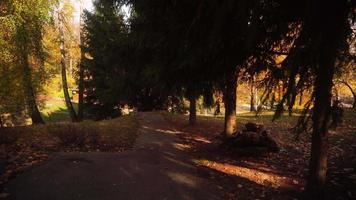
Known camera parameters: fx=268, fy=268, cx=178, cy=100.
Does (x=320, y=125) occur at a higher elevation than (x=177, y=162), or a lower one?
higher

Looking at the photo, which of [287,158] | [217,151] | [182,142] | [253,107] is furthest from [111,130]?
[253,107]

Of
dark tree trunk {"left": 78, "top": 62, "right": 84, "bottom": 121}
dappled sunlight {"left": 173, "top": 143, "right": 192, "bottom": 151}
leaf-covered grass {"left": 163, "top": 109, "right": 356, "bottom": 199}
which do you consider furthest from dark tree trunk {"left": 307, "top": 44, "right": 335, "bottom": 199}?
dark tree trunk {"left": 78, "top": 62, "right": 84, "bottom": 121}

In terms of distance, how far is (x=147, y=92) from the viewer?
1938cm

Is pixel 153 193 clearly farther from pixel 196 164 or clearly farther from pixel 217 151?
pixel 217 151

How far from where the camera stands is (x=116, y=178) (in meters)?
6.17

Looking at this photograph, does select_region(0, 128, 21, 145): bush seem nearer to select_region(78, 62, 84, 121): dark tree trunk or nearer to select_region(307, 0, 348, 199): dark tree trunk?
select_region(78, 62, 84, 121): dark tree trunk

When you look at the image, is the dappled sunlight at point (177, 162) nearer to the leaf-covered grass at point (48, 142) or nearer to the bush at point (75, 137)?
the leaf-covered grass at point (48, 142)

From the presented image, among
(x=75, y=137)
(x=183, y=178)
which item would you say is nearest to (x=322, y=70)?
(x=183, y=178)

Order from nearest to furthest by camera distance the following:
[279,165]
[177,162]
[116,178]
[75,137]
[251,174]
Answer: [116,178]
[251,174]
[279,165]
[177,162]
[75,137]

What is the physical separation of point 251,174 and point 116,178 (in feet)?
10.6

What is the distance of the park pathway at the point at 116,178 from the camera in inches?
210

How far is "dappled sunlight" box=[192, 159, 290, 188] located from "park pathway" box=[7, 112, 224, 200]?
20.4 inches

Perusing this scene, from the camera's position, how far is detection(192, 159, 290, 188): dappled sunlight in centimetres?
603

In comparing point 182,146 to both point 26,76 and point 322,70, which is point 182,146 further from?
point 26,76
